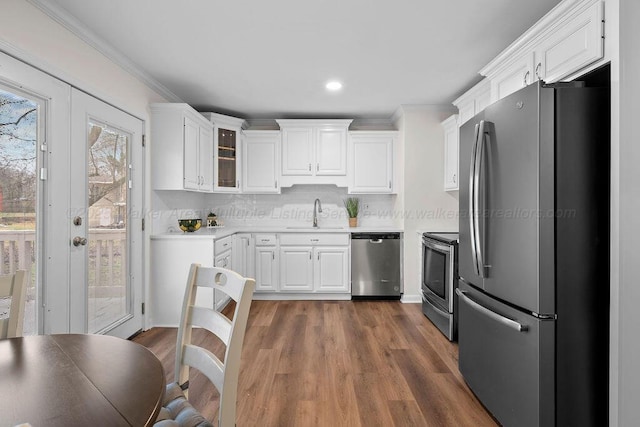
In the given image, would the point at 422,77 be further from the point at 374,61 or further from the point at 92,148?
the point at 92,148

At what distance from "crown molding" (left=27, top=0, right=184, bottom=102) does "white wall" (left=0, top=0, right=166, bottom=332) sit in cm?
3

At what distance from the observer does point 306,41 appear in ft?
8.62

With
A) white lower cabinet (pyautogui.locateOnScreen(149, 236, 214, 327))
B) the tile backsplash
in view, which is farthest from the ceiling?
white lower cabinet (pyautogui.locateOnScreen(149, 236, 214, 327))

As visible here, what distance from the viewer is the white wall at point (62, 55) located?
1901 millimetres

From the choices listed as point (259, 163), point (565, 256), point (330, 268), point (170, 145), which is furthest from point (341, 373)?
point (259, 163)

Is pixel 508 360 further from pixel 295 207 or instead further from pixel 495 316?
pixel 295 207

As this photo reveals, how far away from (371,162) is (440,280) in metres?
1.91

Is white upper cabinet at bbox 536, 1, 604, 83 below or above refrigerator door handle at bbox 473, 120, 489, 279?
above

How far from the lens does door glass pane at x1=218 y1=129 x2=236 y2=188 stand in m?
4.48

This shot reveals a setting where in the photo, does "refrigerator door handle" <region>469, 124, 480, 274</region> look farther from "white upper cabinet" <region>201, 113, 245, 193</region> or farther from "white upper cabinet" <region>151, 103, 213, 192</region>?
"white upper cabinet" <region>201, 113, 245, 193</region>

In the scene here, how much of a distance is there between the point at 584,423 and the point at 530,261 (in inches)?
29.9

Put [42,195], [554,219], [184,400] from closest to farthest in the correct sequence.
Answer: [184,400] → [554,219] → [42,195]

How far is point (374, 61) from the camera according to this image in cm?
300

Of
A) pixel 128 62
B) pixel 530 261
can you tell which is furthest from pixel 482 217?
pixel 128 62
